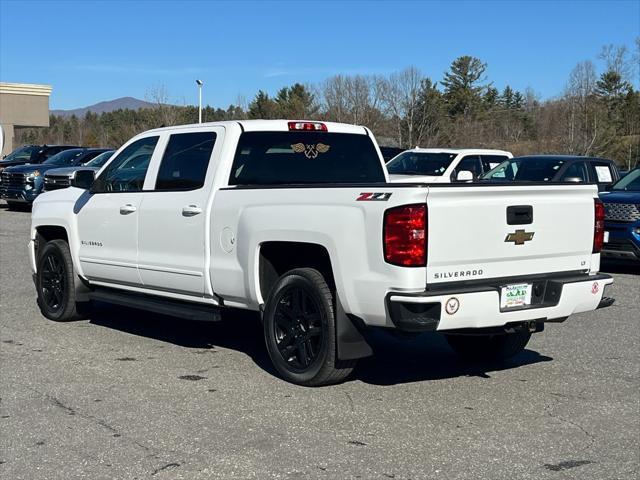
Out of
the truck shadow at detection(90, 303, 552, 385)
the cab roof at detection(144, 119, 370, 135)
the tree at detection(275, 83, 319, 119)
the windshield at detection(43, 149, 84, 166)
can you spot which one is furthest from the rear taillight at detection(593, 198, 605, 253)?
the tree at detection(275, 83, 319, 119)

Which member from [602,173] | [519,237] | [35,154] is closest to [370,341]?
[519,237]

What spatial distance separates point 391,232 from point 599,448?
180 centimetres

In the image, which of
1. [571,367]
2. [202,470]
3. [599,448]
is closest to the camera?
[202,470]

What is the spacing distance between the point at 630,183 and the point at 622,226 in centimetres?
155

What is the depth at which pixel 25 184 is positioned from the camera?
79.0ft

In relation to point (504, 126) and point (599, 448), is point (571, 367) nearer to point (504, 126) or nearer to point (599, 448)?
point (599, 448)

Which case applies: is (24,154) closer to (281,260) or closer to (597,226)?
(281,260)

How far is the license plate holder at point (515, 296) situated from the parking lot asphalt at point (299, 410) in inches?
26.8

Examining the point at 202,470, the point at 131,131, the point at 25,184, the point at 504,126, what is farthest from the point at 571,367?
the point at 504,126

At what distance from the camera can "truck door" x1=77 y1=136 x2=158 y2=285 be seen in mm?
7938

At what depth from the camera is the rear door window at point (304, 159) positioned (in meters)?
7.39

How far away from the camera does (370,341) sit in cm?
793

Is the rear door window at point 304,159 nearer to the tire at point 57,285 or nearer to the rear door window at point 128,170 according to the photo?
the rear door window at point 128,170

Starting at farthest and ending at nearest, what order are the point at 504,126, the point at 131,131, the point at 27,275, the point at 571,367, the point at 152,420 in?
the point at 504,126 < the point at 131,131 < the point at 27,275 < the point at 571,367 < the point at 152,420
